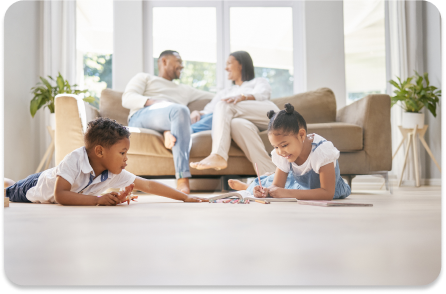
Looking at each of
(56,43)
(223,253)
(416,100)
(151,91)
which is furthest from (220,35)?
(223,253)

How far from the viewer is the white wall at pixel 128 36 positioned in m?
4.04

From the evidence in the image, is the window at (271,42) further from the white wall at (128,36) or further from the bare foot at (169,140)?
the bare foot at (169,140)

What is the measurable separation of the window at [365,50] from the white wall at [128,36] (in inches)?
88.4

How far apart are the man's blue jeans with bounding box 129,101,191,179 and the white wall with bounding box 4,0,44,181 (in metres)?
1.42

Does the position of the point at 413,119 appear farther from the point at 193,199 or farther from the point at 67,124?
the point at 67,124

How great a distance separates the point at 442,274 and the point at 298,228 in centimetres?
34

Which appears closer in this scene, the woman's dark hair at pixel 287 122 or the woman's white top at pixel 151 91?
the woman's dark hair at pixel 287 122

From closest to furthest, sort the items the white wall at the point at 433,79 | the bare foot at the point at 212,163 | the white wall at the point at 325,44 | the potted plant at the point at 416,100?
the bare foot at the point at 212,163, the potted plant at the point at 416,100, the white wall at the point at 433,79, the white wall at the point at 325,44

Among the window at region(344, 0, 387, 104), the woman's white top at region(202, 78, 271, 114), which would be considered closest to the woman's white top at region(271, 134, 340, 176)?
the woman's white top at region(202, 78, 271, 114)

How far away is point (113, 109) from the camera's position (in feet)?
9.56

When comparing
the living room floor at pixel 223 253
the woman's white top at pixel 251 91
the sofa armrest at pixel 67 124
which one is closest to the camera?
the living room floor at pixel 223 253

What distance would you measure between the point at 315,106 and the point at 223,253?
258 centimetres

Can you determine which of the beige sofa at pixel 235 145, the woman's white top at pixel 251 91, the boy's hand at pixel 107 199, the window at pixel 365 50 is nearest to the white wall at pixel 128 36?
the woman's white top at pixel 251 91
